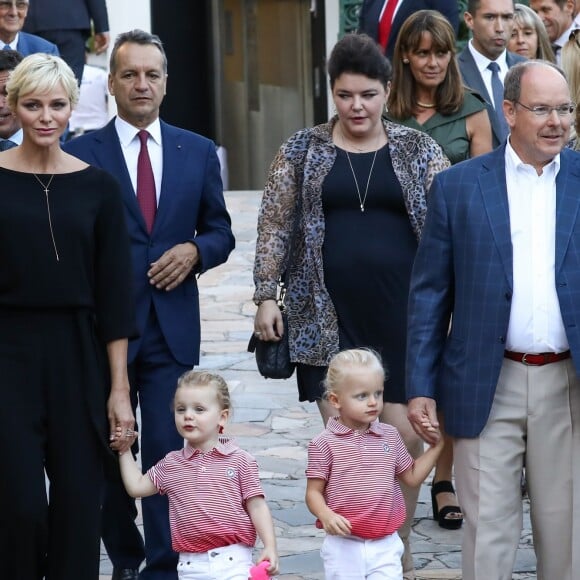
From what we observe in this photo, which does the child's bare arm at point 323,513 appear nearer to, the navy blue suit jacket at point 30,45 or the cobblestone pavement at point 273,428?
the cobblestone pavement at point 273,428

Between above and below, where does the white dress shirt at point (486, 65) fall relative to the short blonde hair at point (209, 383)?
above

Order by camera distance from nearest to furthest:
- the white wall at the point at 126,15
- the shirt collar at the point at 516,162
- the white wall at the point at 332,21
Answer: the shirt collar at the point at 516,162
the white wall at the point at 332,21
the white wall at the point at 126,15

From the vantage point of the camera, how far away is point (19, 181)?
5.58 meters

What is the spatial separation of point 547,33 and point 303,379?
161 inches

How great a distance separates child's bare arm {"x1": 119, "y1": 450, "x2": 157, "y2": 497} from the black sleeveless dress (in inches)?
41.5

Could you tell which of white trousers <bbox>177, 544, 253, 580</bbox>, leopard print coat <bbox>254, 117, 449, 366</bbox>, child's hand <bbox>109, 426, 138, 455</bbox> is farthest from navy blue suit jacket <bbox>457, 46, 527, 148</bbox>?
white trousers <bbox>177, 544, 253, 580</bbox>

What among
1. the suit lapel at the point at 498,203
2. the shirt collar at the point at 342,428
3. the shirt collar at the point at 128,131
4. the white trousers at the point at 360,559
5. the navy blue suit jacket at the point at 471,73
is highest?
the navy blue suit jacket at the point at 471,73

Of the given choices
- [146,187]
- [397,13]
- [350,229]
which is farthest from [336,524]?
[397,13]

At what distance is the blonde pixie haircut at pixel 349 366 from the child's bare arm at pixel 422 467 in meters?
0.30

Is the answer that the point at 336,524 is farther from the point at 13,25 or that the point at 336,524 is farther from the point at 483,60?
the point at 13,25

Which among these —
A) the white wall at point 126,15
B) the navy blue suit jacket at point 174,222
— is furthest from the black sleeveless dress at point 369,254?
the white wall at point 126,15

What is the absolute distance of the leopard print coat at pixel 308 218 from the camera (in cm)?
654

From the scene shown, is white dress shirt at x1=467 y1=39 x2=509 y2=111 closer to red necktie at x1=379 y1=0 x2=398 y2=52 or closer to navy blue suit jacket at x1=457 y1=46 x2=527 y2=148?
navy blue suit jacket at x1=457 y1=46 x2=527 y2=148

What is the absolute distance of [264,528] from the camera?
5.67 meters
